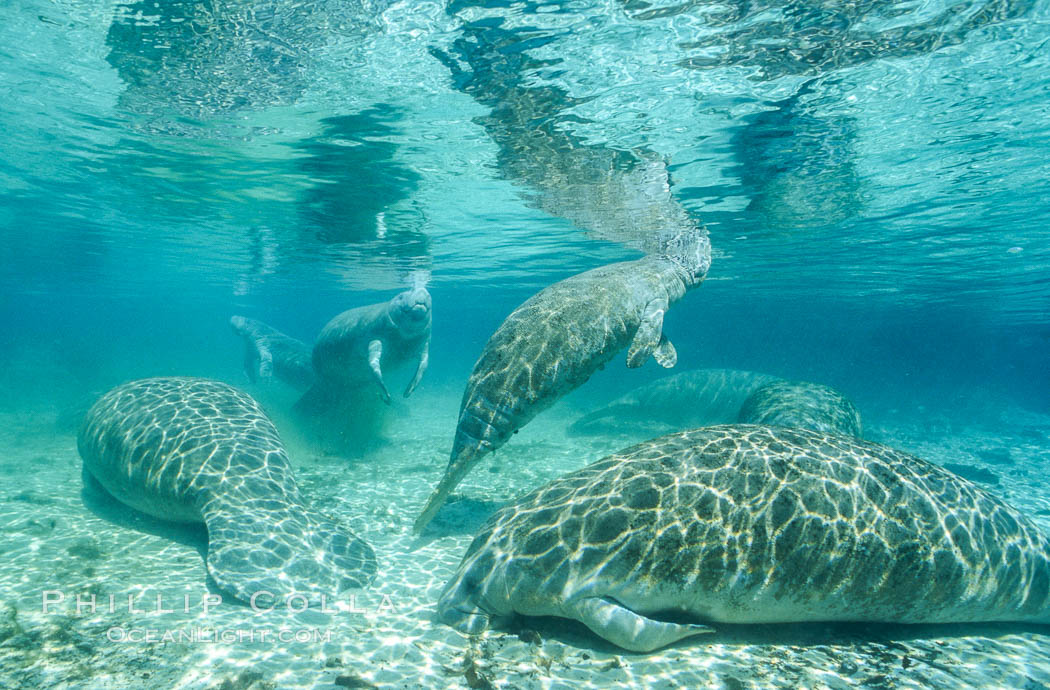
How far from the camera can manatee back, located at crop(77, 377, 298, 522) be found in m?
7.03

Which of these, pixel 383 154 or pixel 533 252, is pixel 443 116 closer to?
pixel 383 154

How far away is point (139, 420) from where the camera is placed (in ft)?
26.1

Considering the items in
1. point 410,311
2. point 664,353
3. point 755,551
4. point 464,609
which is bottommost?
point 464,609

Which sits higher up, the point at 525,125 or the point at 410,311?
the point at 525,125

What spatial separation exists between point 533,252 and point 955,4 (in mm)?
19573

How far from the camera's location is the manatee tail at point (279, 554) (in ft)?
17.9

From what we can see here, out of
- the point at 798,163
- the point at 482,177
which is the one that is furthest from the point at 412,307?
the point at 798,163

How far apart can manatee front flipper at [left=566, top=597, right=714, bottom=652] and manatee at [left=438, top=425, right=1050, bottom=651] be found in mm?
11

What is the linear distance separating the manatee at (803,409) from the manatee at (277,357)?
45.6ft

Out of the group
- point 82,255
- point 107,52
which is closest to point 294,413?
point 107,52

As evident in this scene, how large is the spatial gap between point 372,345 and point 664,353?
331 inches

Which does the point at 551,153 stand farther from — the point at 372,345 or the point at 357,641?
the point at 357,641

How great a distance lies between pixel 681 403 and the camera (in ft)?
61.5

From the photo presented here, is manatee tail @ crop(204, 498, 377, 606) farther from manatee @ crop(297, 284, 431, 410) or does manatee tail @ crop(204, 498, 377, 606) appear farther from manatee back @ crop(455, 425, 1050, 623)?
manatee @ crop(297, 284, 431, 410)
